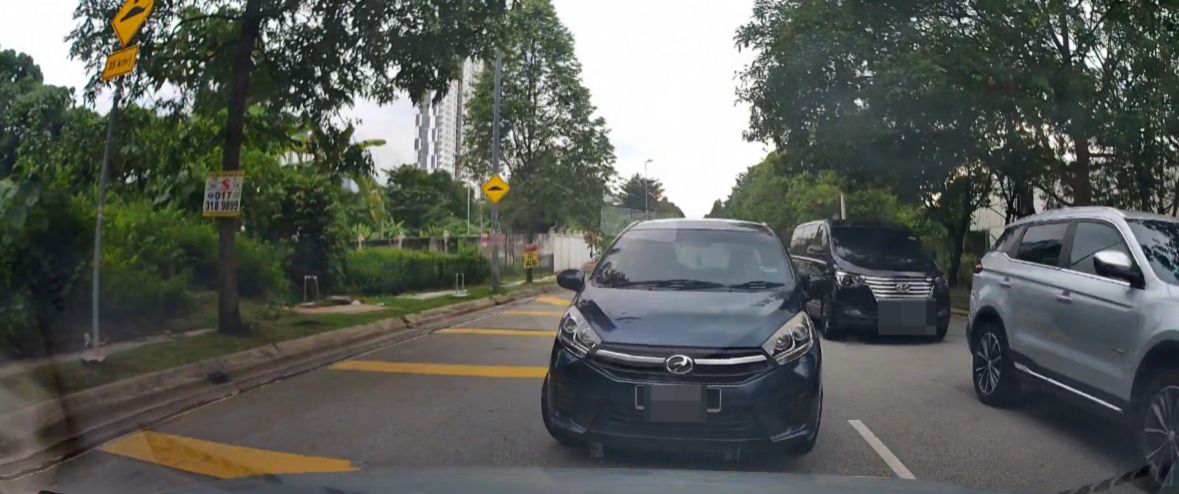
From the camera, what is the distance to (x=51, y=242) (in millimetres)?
9758

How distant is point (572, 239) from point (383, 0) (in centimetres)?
3167

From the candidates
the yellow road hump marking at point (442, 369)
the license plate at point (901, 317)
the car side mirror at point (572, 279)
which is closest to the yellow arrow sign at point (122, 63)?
the yellow road hump marking at point (442, 369)

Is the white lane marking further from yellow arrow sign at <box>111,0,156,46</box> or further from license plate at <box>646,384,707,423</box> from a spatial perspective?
yellow arrow sign at <box>111,0,156,46</box>

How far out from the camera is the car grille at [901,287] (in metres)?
11.8

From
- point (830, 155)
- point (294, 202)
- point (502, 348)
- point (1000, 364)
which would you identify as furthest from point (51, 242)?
point (830, 155)

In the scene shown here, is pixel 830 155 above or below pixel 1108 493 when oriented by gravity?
above

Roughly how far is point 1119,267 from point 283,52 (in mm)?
8774

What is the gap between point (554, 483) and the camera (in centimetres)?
366

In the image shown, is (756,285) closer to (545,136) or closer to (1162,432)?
(1162,432)

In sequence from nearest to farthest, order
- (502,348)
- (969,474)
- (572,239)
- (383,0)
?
1. (969,474)
2. (383,0)
3. (502,348)
4. (572,239)

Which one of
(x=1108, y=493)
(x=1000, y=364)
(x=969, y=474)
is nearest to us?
(x=1108, y=493)

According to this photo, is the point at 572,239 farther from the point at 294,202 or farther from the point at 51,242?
the point at 51,242

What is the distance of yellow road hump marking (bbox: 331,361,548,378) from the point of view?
9.36m

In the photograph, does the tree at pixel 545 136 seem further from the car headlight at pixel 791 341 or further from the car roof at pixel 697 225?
the car headlight at pixel 791 341
